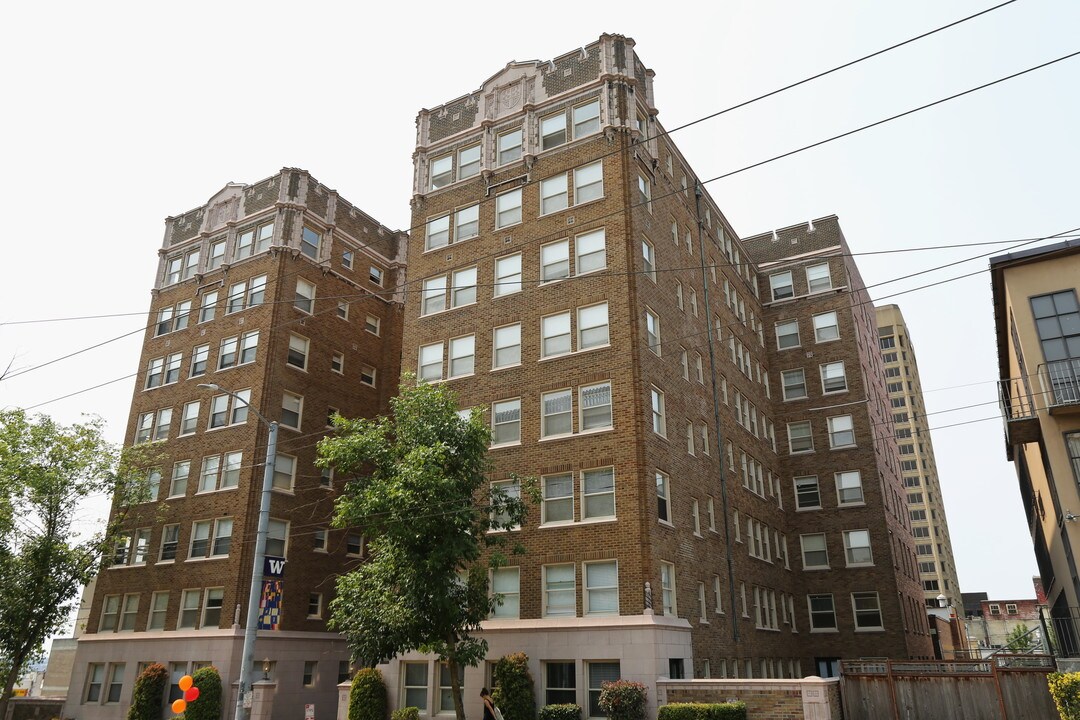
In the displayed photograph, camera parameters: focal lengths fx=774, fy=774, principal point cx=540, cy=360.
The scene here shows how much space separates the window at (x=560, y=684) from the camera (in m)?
23.7

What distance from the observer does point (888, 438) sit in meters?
50.2

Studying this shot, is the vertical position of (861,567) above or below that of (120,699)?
above

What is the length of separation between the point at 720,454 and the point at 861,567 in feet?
44.4

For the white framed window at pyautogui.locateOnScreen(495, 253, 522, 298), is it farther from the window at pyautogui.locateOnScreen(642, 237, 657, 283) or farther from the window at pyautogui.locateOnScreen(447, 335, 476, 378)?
the window at pyautogui.locateOnScreen(642, 237, 657, 283)

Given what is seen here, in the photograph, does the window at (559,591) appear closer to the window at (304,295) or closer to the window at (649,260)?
the window at (649,260)

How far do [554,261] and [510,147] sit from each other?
261 inches

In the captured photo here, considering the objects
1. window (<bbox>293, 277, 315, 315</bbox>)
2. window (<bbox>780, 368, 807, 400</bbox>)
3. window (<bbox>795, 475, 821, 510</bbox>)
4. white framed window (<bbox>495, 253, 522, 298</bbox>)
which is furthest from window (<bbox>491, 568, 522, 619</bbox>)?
window (<bbox>780, 368, 807, 400</bbox>)

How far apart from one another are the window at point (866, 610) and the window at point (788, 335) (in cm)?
1488

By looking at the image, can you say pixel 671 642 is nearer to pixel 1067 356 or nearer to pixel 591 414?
pixel 591 414

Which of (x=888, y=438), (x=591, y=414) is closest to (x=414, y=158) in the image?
(x=591, y=414)

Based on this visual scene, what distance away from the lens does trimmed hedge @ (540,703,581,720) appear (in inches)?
885

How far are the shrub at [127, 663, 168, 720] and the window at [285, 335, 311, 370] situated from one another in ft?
46.9

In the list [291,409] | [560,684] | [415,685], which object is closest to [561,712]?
[560,684]

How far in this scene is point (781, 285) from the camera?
49000 millimetres
